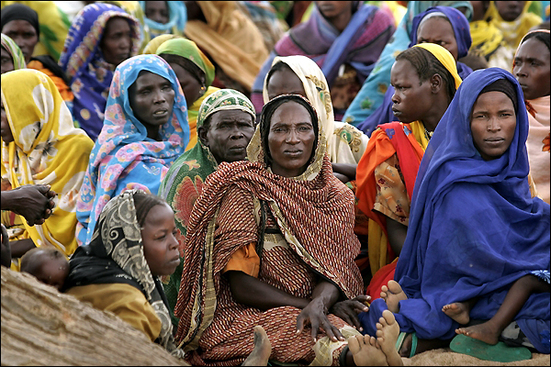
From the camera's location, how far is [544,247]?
13.5 feet

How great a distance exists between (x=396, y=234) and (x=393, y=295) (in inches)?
23.9

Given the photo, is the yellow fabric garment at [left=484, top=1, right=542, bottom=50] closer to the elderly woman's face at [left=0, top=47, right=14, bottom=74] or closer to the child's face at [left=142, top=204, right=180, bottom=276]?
the elderly woman's face at [left=0, top=47, right=14, bottom=74]

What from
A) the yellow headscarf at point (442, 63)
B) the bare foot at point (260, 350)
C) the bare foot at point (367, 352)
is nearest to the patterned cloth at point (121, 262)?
the bare foot at point (260, 350)

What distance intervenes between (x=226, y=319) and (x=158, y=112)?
1970 millimetres

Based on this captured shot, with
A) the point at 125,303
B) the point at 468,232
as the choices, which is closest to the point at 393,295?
the point at 468,232

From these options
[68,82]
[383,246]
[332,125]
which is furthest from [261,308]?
[68,82]

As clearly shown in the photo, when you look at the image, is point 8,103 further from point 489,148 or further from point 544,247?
point 544,247

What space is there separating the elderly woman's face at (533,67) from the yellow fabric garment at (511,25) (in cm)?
266

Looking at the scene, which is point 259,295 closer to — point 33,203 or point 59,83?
point 33,203

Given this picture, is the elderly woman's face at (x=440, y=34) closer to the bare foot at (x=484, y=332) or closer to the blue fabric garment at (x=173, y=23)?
the bare foot at (x=484, y=332)

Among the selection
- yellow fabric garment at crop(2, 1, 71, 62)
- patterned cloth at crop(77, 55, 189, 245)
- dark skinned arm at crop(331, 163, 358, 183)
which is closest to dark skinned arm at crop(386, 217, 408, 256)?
dark skinned arm at crop(331, 163, 358, 183)

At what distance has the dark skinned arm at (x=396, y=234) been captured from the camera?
4.73 m

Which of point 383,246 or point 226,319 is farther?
point 383,246

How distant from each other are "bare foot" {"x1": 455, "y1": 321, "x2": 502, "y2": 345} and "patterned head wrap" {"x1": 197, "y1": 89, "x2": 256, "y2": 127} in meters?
2.04
